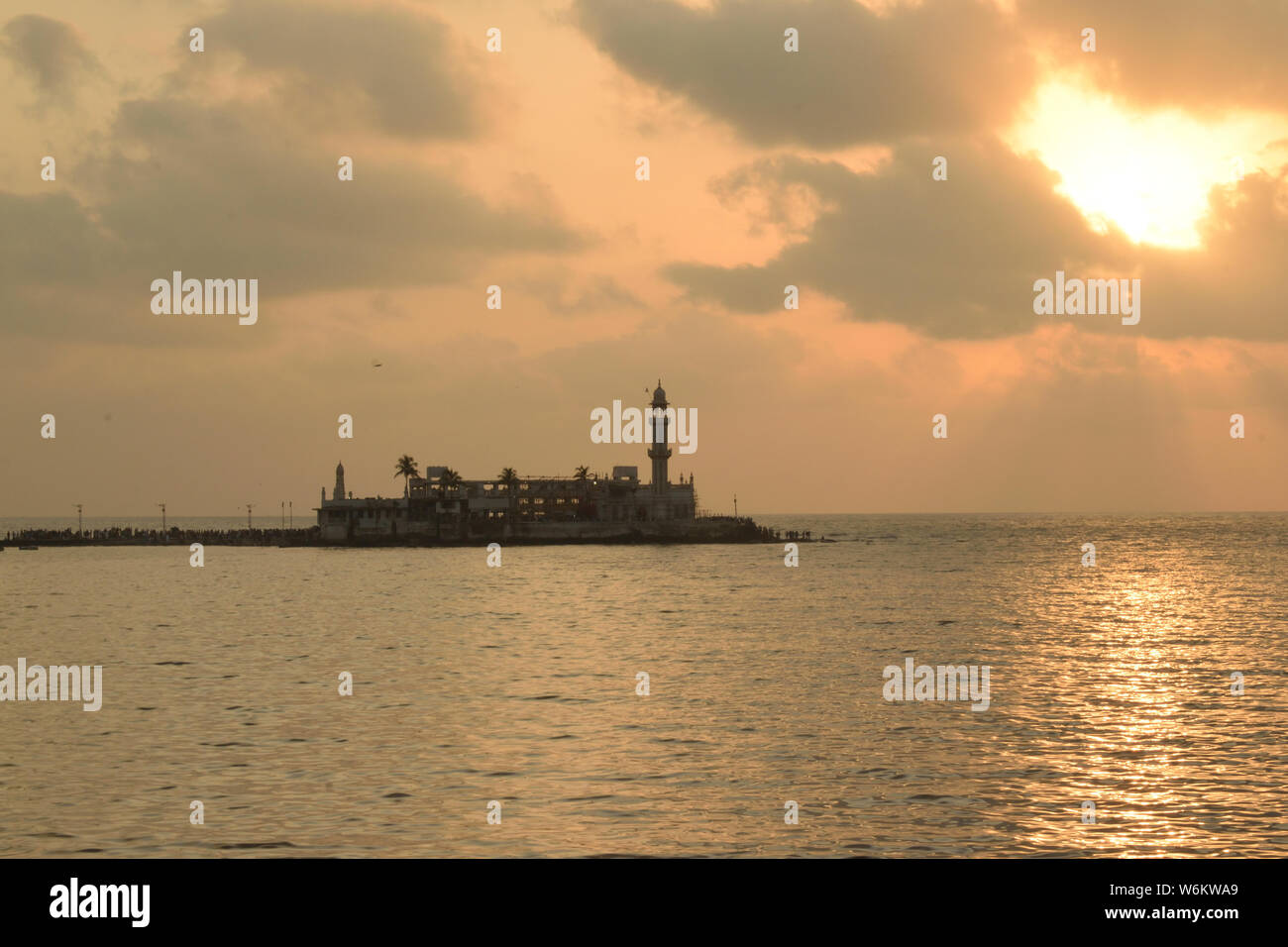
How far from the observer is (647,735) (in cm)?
2850

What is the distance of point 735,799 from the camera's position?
862 inches

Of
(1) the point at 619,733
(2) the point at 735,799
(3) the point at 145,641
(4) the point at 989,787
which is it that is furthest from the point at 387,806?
(3) the point at 145,641

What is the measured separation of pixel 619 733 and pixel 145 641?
111ft

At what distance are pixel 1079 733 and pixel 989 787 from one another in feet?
24.3

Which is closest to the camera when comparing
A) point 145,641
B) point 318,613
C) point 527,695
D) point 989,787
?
point 989,787

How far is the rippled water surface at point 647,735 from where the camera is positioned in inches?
773

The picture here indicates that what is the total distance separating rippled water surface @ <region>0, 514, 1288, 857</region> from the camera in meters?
19.6
